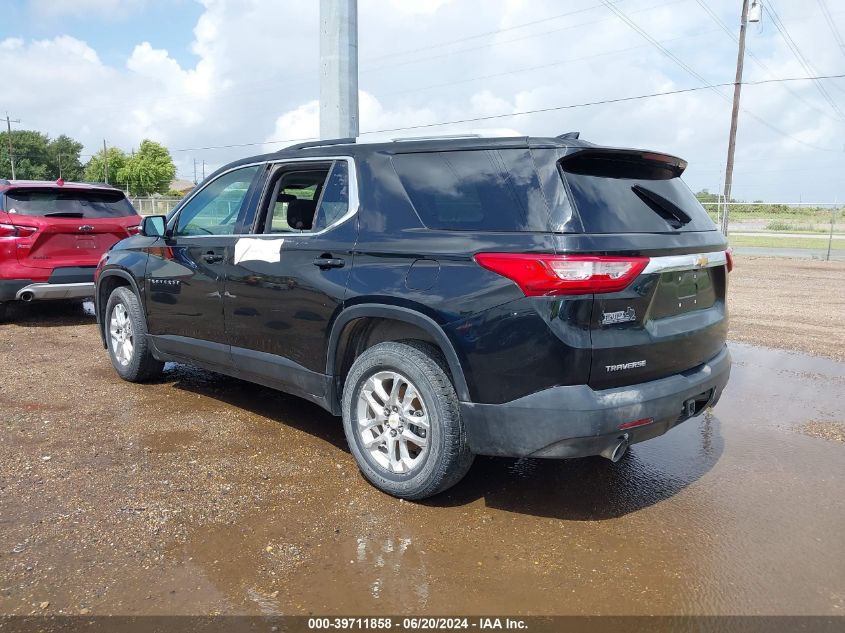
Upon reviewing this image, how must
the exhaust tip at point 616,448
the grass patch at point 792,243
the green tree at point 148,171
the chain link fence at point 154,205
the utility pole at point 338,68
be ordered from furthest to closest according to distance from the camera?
the green tree at point 148,171, the chain link fence at point 154,205, the grass patch at point 792,243, the utility pole at point 338,68, the exhaust tip at point 616,448

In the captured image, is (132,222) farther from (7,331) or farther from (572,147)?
(572,147)

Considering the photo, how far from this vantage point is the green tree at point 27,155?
89.5m

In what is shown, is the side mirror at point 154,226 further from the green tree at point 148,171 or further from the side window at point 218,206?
the green tree at point 148,171

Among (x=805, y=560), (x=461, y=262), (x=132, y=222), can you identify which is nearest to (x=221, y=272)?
(x=461, y=262)

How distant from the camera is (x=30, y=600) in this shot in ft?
8.94

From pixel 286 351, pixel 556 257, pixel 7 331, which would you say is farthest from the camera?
pixel 7 331

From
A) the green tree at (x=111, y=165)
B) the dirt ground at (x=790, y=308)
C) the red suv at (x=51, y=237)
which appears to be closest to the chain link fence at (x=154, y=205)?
the red suv at (x=51, y=237)

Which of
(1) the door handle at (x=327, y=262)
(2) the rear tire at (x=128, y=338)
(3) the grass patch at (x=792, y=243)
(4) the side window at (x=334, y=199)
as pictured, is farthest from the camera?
(3) the grass patch at (x=792, y=243)

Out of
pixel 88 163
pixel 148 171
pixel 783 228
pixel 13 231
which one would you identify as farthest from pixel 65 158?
pixel 13 231

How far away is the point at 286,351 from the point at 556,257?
6.23 feet

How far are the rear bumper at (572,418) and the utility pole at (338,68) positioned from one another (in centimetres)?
680

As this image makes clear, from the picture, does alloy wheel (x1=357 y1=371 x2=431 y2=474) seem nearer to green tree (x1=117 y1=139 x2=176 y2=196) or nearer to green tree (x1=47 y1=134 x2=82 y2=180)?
green tree (x1=117 y1=139 x2=176 y2=196)

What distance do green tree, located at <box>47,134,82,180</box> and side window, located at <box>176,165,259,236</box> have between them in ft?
338

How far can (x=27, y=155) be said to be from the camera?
3701 inches
